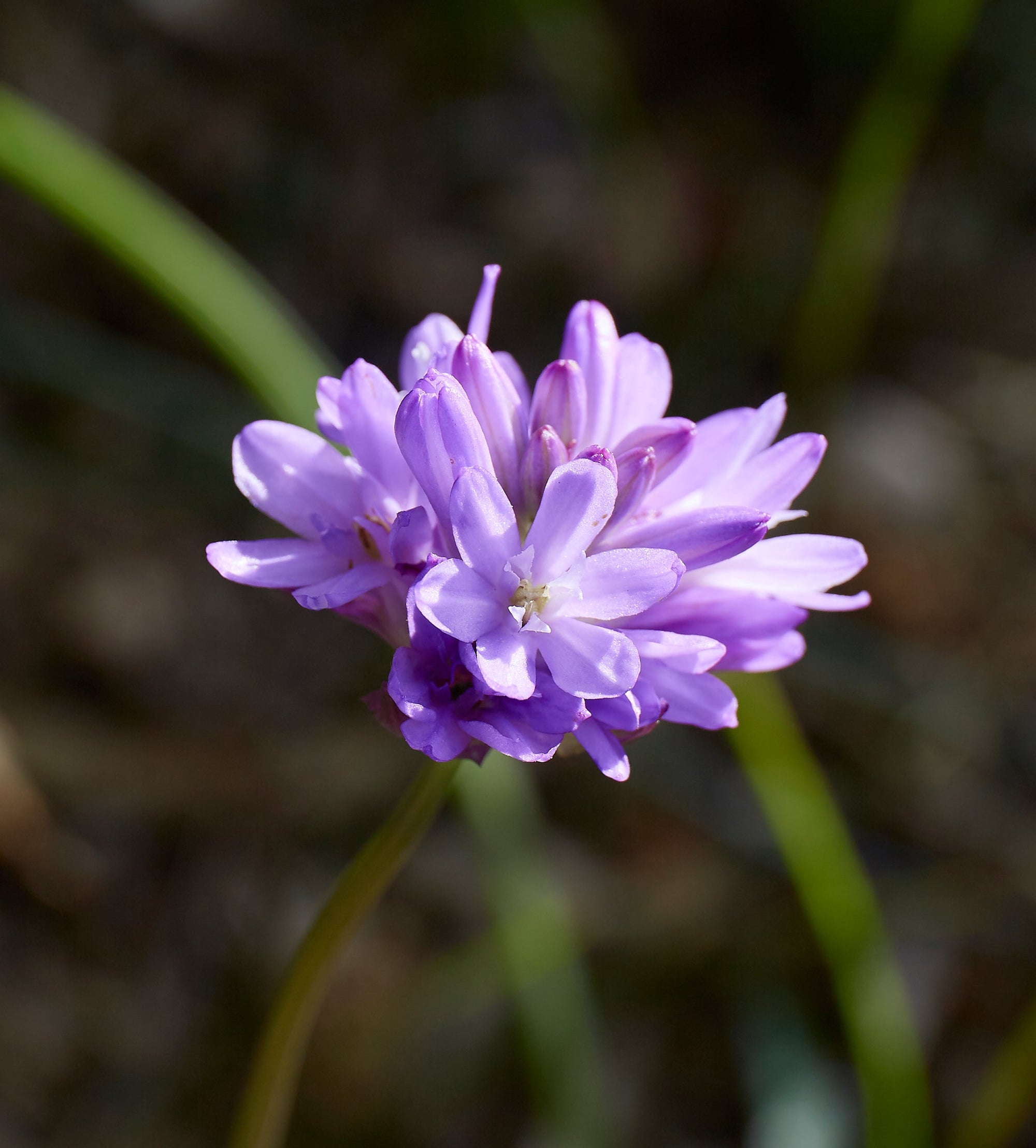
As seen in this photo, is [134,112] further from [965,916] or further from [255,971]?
[965,916]

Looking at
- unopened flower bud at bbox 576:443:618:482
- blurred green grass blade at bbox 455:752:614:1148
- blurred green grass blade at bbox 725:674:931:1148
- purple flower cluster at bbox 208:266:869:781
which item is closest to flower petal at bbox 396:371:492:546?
purple flower cluster at bbox 208:266:869:781

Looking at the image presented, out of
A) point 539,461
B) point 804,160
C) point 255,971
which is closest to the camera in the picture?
point 539,461

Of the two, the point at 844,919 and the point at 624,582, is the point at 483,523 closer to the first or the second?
the point at 624,582

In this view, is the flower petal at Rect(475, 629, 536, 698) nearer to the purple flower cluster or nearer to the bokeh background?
the purple flower cluster

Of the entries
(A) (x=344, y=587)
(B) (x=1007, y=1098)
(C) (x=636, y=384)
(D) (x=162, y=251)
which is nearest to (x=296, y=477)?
(A) (x=344, y=587)

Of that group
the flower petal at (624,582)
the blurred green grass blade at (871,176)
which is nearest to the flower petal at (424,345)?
the flower petal at (624,582)

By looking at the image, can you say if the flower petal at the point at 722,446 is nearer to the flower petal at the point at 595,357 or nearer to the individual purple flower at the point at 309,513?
the flower petal at the point at 595,357

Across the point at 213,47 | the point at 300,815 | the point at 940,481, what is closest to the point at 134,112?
the point at 213,47
